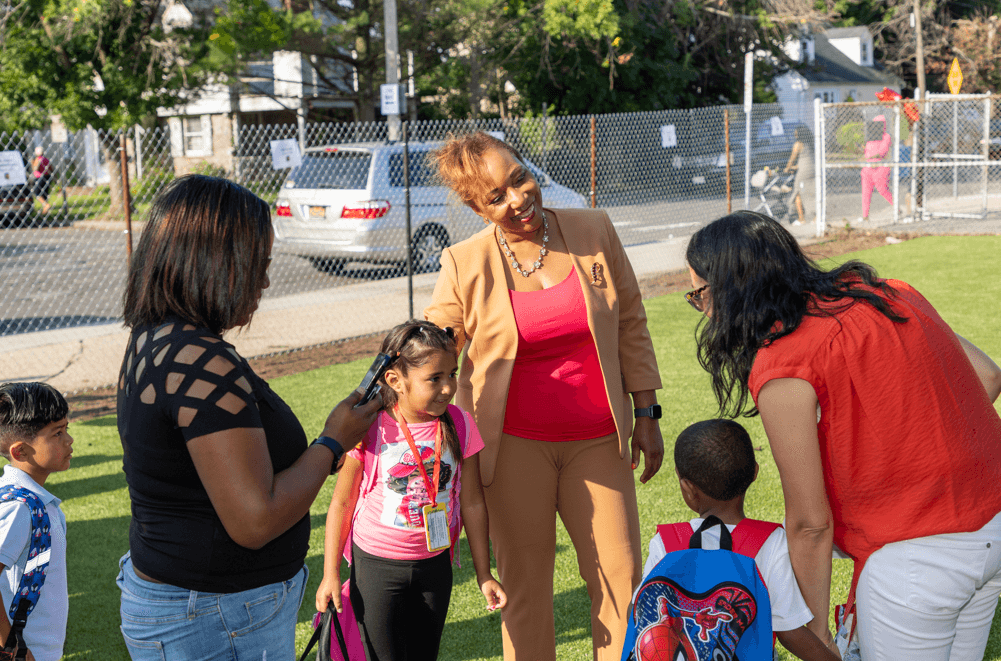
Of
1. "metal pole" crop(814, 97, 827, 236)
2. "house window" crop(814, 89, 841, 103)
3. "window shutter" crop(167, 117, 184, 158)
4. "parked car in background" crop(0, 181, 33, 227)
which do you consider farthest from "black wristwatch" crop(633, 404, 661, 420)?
"house window" crop(814, 89, 841, 103)

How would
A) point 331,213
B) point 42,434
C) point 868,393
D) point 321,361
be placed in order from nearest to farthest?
1. point 868,393
2. point 42,434
3. point 321,361
4. point 331,213

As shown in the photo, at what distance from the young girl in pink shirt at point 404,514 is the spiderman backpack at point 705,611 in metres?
0.63

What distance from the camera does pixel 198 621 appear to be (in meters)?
1.89

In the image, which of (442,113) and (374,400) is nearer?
(374,400)

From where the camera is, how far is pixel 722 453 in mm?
2285

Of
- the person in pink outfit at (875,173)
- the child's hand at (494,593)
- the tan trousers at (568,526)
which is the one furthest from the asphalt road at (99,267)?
the child's hand at (494,593)

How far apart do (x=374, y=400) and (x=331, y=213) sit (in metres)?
10.1

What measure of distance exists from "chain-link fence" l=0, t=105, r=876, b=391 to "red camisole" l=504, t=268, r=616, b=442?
4.78 metres

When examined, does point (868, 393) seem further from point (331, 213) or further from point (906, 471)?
point (331, 213)

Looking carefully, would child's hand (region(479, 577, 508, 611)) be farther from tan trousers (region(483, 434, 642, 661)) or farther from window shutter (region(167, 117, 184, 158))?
window shutter (region(167, 117, 184, 158))

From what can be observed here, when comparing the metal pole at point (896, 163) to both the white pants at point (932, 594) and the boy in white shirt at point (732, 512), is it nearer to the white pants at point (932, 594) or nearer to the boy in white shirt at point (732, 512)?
the boy in white shirt at point (732, 512)

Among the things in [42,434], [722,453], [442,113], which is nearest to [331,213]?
[42,434]

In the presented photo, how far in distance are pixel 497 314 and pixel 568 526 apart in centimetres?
77

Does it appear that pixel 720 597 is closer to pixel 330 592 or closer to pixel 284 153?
pixel 330 592
